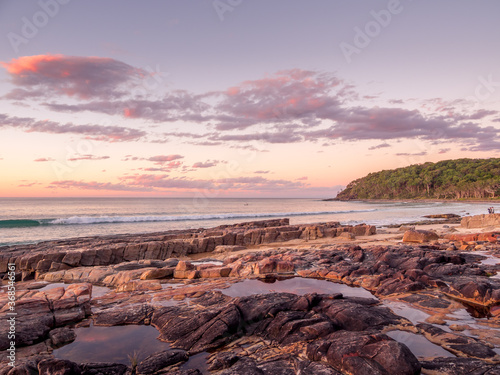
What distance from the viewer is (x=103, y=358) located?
27.8 ft

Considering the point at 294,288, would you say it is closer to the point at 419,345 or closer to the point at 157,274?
the point at 419,345

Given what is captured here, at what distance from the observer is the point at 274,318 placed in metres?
9.85

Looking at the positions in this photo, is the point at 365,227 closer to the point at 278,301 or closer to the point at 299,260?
the point at 299,260

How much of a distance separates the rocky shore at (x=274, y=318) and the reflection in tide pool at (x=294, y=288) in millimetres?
54

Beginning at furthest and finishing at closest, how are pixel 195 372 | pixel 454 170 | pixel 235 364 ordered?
pixel 454 170
pixel 235 364
pixel 195 372

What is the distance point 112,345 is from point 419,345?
9315 millimetres

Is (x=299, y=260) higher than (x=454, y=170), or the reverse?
(x=454, y=170)

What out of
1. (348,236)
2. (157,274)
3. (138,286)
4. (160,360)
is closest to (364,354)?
(160,360)

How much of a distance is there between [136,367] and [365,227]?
33.4 m

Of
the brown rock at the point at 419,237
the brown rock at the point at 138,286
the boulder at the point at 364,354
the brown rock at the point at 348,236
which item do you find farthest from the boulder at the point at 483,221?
the brown rock at the point at 138,286

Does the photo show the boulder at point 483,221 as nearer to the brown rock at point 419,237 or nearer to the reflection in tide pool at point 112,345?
the brown rock at point 419,237

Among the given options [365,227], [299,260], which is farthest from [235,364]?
[365,227]

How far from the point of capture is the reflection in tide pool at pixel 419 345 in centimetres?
793

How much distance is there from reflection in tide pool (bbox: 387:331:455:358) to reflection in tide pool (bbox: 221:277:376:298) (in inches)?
159
